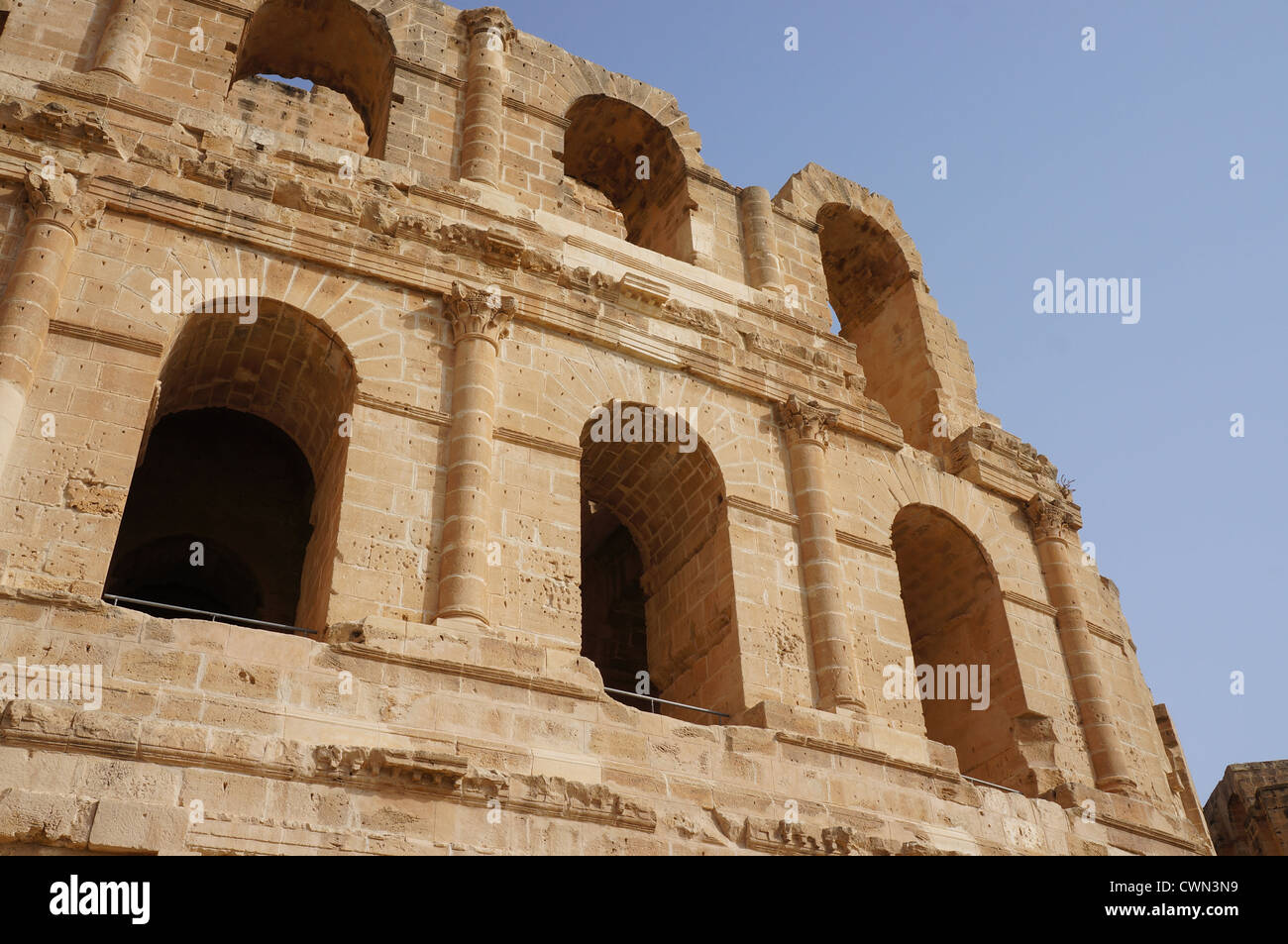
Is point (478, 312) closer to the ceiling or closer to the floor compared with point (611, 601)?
closer to the ceiling

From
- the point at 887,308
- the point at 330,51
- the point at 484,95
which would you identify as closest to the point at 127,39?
the point at 330,51

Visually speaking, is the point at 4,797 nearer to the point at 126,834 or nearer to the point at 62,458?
the point at 126,834

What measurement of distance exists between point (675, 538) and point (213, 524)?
519 centimetres

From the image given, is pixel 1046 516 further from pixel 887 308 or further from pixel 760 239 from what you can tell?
pixel 760 239

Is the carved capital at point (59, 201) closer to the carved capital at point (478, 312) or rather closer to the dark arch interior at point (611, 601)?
the carved capital at point (478, 312)

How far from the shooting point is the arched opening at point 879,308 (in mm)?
14938

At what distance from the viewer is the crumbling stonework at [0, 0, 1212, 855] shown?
301 inches

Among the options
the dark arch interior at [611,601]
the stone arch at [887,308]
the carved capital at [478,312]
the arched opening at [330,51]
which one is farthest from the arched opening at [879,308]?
the carved capital at [478,312]

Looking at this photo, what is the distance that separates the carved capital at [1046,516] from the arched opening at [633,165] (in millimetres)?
4818

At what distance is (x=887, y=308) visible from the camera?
15805 millimetres
